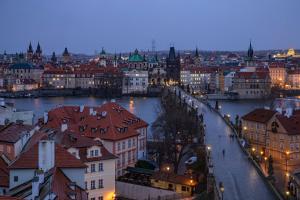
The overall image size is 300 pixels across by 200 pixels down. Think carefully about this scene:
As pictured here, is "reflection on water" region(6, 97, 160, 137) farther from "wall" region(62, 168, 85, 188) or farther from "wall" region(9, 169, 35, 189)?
"wall" region(9, 169, 35, 189)

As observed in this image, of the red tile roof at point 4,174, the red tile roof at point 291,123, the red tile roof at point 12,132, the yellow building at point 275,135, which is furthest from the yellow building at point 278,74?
the red tile roof at point 4,174

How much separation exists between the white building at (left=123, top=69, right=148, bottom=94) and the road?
29850mm

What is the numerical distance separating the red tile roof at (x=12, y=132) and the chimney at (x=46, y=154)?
1692mm

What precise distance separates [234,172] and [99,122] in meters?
3.55

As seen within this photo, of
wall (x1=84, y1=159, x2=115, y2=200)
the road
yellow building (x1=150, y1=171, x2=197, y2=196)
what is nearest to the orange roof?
yellow building (x1=150, y1=171, x2=197, y2=196)

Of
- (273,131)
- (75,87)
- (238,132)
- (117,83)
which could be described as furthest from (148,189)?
(75,87)

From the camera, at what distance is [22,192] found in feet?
23.7

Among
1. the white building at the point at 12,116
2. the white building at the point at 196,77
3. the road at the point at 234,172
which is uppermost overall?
the white building at the point at 12,116

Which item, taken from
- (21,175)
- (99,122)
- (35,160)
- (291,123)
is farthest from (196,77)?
(21,175)

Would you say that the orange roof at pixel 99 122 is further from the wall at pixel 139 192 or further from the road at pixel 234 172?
the road at pixel 234 172

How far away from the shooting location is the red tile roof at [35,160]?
7.74 metres

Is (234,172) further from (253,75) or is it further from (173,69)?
(173,69)

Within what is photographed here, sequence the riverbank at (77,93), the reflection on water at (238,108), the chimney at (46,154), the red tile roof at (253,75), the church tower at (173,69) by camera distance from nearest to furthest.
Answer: the chimney at (46,154) → the reflection on water at (238,108) → the red tile roof at (253,75) → the riverbank at (77,93) → the church tower at (173,69)

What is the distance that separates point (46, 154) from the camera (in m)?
7.54
